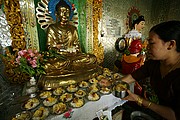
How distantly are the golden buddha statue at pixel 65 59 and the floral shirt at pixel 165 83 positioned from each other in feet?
3.58

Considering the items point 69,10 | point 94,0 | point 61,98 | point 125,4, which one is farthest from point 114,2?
point 61,98

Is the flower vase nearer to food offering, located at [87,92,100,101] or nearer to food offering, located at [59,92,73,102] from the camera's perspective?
food offering, located at [59,92,73,102]

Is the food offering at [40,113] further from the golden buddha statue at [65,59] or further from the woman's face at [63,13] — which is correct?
the woman's face at [63,13]

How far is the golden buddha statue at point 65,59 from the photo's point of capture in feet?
7.07

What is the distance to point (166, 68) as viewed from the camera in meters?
1.22

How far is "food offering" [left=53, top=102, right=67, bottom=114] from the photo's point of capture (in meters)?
1.42

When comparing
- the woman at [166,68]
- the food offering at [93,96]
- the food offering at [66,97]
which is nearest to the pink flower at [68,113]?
the food offering at [66,97]

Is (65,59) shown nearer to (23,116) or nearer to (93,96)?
(93,96)

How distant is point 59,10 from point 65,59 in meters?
1.23

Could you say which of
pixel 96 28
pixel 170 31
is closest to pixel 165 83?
pixel 170 31

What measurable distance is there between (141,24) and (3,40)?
3371 mm

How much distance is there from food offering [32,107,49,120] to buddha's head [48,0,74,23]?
2.13 meters

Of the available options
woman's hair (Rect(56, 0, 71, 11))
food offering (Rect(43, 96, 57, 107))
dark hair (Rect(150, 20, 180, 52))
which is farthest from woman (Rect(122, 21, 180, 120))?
woman's hair (Rect(56, 0, 71, 11))

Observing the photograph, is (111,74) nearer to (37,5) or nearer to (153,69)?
(153,69)
